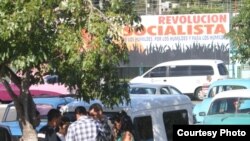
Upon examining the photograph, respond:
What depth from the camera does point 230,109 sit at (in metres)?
13.7

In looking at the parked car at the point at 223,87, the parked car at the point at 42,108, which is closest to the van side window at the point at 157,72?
the parked car at the point at 223,87

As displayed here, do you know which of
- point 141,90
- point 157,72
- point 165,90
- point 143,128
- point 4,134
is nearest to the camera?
point 4,134

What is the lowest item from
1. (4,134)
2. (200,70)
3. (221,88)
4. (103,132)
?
(200,70)

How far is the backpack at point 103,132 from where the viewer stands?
8320mm

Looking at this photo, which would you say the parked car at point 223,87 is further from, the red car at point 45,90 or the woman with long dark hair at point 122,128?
the woman with long dark hair at point 122,128

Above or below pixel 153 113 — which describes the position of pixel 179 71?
below

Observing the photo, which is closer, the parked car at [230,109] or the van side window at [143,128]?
the van side window at [143,128]

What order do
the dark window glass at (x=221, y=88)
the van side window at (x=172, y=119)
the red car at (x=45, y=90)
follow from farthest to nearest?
1. the red car at (x=45, y=90)
2. the dark window glass at (x=221, y=88)
3. the van side window at (x=172, y=119)

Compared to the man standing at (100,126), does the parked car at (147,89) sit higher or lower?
lower

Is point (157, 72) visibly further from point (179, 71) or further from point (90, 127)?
point (90, 127)

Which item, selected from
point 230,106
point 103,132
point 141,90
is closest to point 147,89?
point 141,90

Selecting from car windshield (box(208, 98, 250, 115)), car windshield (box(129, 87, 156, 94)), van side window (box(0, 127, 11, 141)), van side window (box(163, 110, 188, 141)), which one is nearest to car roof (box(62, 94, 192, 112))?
van side window (box(163, 110, 188, 141))

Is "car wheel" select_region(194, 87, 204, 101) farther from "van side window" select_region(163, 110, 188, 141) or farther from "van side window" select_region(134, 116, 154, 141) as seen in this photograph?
"van side window" select_region(134, 116, 154, 141)

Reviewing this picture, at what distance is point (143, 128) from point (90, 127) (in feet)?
8.33
